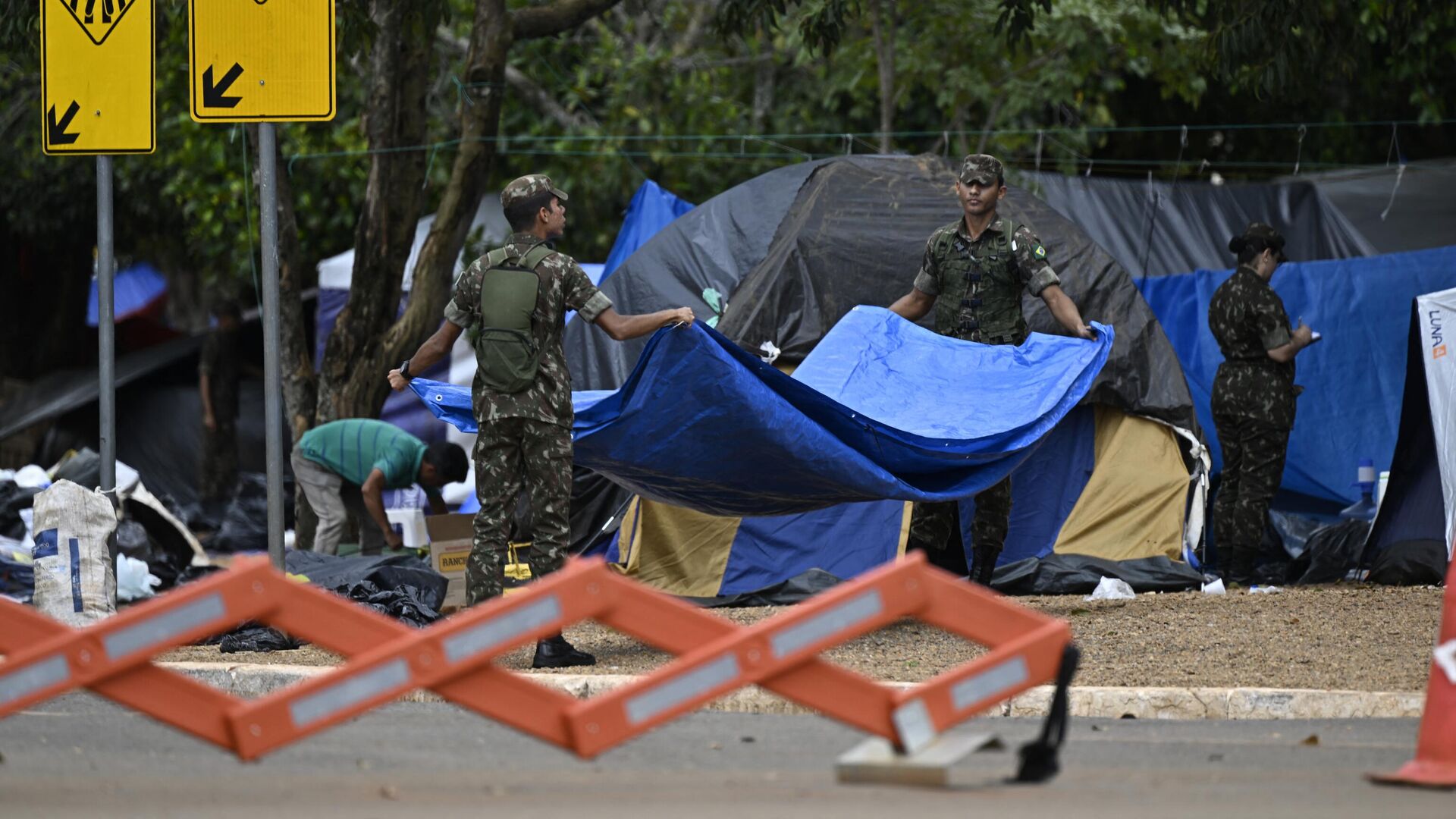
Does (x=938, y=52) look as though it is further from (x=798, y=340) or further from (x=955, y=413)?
(x=955, y=413)

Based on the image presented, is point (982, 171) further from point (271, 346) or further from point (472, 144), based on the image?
point (472, 144)

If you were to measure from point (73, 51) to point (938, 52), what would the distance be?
919 cm

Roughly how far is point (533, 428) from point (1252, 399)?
172 inches

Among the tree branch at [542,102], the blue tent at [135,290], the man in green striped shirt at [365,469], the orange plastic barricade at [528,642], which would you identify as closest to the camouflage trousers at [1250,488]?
the man in green striped shirt at [365,469]

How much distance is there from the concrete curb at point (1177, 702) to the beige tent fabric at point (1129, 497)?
136 inches

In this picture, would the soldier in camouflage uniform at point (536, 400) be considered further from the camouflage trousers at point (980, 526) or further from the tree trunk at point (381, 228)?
the tree trunk at point (381, 228)

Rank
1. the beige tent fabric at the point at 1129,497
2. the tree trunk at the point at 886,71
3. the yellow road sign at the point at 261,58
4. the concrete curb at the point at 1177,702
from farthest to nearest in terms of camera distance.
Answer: the tree trunk at the point at 886,71
the beige tent fabric at the point at 1129,497
the yellow road sign at the point at 261,58
the concrete curb at the point at 1177,702

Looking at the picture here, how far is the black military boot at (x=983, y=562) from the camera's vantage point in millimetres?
8195

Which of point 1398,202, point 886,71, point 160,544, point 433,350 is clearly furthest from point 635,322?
point 1398,202

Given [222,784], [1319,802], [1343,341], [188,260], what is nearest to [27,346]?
[188,260]

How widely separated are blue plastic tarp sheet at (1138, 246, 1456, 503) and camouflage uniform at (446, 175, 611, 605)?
5.17 meters

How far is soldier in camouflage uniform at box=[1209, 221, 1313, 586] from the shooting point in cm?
922

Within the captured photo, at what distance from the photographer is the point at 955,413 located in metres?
7.70

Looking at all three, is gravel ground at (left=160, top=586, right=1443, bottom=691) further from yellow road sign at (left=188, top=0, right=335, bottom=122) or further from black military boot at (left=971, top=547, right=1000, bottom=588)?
yellow road sign at (left=188, top=0, right=335, bottom=122)
